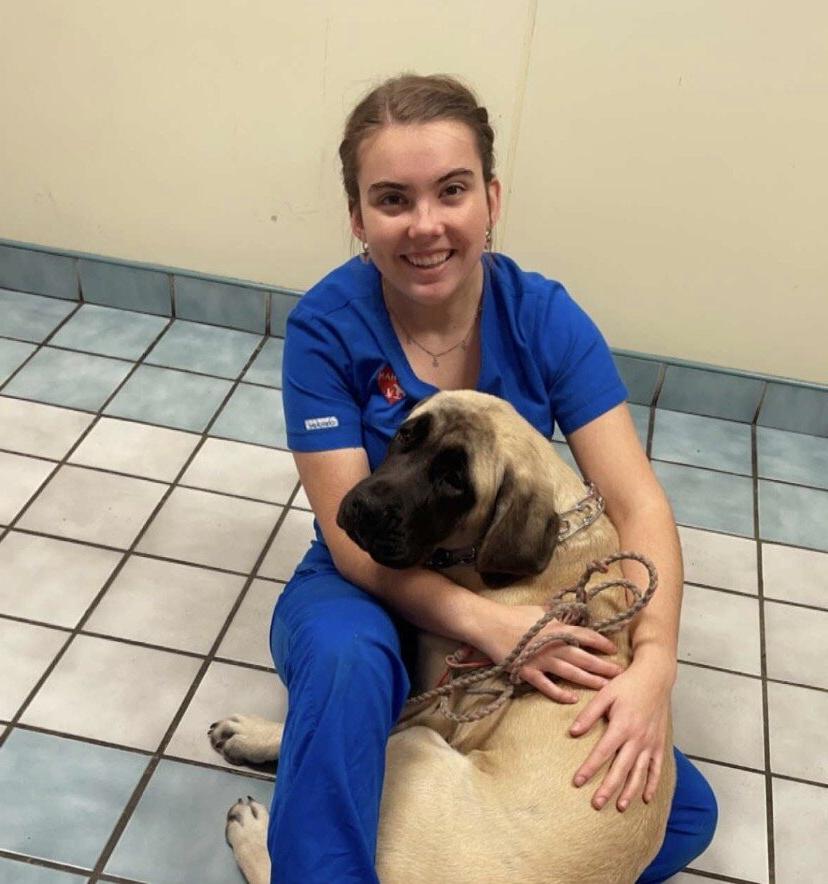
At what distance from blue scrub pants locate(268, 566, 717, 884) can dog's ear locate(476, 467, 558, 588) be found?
22 centimetres

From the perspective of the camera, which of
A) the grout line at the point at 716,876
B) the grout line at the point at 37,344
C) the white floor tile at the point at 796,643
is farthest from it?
the grout line at the point at 37,344

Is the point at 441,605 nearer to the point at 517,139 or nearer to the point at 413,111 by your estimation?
the point at 413,111

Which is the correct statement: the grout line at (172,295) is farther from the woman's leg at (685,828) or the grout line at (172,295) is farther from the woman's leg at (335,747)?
the woman's leg at (685,828)

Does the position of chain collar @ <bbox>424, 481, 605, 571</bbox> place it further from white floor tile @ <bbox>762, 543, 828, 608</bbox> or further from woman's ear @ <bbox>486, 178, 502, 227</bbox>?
white floor tile @ <bbox>762, 543, 828, 608</bbox>

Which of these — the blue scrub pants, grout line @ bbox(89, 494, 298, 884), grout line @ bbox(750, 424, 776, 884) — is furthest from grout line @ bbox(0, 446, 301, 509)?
grout line @ bbox(750, 424, 776, 884)

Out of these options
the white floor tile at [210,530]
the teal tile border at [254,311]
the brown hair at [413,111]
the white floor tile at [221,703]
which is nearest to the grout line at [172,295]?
the teal tile border at [254,311]

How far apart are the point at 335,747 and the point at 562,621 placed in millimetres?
371

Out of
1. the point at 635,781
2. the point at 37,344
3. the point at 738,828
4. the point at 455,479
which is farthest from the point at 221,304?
the point at 635,781

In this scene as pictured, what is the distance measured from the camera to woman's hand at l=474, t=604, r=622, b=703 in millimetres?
1379

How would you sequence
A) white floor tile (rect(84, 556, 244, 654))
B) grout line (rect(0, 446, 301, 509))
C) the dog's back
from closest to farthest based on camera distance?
the dog's back → white floor tile (rect(84, 556, 244, 654)) → grout line (rect(0, 446, 301, 509))

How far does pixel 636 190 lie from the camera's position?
2.82m

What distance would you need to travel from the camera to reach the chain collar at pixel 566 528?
1474 mm

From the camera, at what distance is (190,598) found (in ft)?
7.16

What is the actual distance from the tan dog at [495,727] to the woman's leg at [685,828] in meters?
0.23
